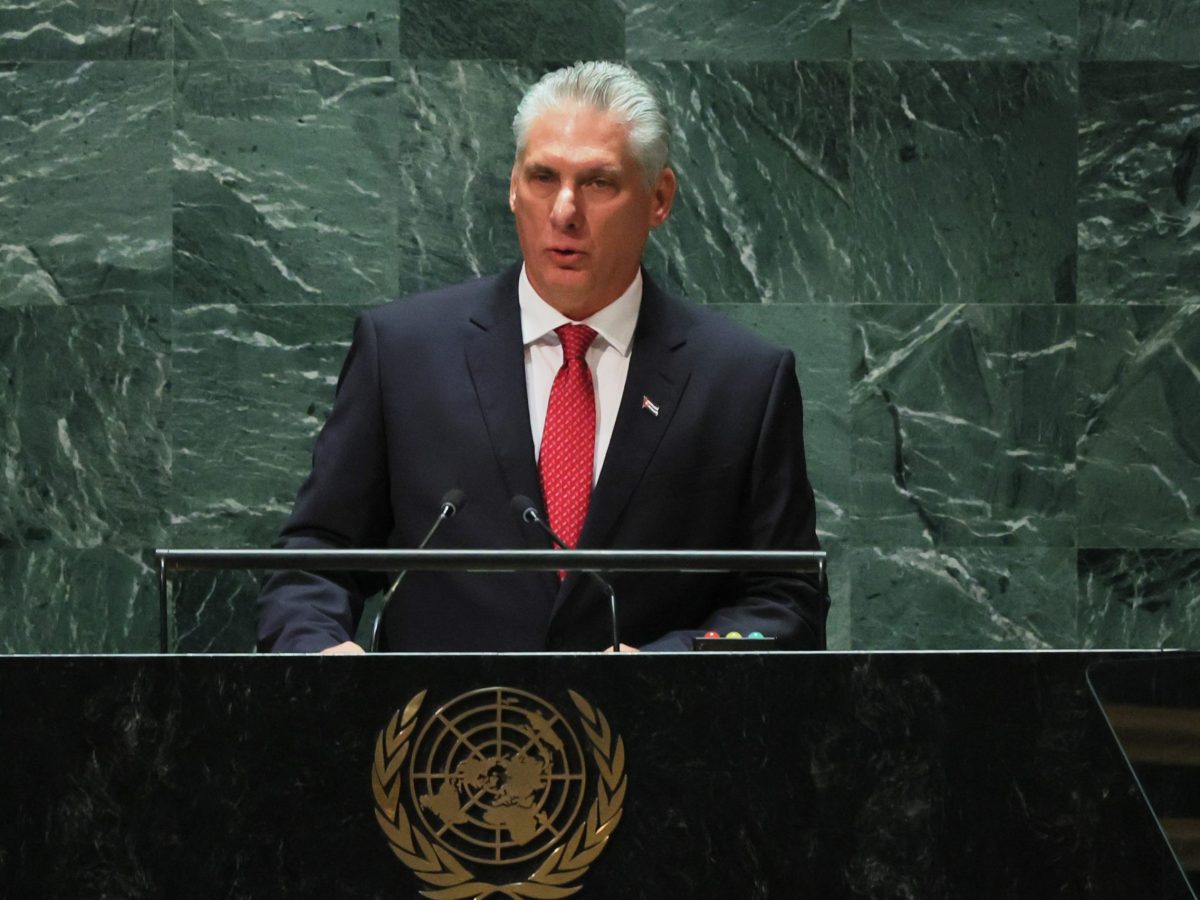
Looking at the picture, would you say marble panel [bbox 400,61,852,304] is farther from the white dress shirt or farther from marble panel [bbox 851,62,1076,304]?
the white dress shirt

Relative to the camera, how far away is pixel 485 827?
1928 mm

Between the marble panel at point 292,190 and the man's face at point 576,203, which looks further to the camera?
the marble panel at point 292,190

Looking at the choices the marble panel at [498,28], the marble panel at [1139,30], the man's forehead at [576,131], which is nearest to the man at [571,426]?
the man's forehead at [576,131]

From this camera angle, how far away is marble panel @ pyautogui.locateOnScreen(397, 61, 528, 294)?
14.7 feet

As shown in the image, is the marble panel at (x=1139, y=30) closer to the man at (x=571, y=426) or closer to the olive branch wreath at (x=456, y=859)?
the man at (x=571, y=426)

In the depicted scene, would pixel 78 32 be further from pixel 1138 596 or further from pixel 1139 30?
pixel 1138 596

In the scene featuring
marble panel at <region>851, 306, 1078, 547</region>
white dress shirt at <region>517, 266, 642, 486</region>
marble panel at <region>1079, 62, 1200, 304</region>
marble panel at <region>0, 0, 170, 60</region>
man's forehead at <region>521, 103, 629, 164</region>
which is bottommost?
marble panel at <region>851, 306, 1078, 547</region>

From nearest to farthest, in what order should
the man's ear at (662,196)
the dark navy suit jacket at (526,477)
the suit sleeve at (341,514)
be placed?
the suit sleeve at (341,514) → the dark navy suit jacket at (526,477) → the man's ear at (662,196)

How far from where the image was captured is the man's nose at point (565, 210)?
10.3ft

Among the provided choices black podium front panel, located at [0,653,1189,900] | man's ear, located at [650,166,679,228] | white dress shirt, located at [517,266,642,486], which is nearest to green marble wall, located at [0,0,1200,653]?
man's ear, located at [650,166,679,228]

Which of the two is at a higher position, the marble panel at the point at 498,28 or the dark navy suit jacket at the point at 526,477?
the marble panel at the point at 498,28

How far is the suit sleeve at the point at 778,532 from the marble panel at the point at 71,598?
6.25 ft

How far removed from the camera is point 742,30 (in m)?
4.53

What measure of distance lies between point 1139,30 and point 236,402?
2.42 m
